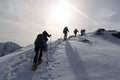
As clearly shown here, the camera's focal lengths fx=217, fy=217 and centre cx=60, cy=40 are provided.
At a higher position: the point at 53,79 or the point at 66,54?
the point at 66,54

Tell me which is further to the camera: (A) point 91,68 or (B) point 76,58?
(B) point 76,58

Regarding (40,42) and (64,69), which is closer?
Result: (64,69)

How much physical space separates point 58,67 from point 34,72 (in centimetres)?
197

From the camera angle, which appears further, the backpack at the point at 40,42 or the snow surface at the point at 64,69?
the backpack at the point at 40,42

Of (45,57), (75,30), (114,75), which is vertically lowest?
(114,75)

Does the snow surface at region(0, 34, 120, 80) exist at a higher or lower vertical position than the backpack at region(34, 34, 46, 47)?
lower

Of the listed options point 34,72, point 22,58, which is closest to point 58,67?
point 34,72

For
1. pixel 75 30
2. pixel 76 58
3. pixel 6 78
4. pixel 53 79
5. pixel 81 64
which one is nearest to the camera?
pixel 53 79

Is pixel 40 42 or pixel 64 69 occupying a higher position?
pixel 40 42

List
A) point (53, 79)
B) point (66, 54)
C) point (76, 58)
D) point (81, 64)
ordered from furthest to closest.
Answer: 1. point (66, 54)
2. point (76, 58)
3. point (81, 64)
4. point (53, 79)

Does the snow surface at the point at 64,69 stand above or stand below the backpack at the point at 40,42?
below

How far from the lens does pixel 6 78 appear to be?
16672 millimetres

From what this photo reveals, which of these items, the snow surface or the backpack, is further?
the backpack

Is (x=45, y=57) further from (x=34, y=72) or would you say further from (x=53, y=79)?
(x=53, y=79)
